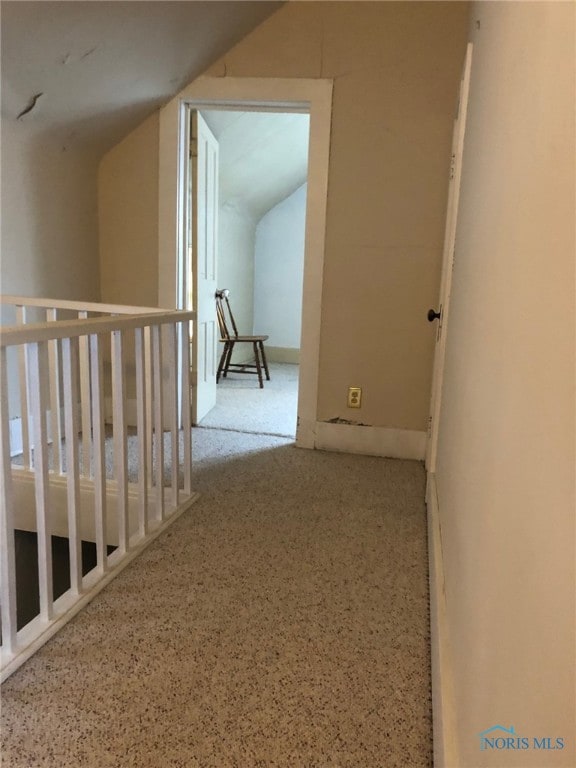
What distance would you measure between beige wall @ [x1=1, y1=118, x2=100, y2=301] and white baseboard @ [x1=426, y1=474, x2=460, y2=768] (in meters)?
2.26

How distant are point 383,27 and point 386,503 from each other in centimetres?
233

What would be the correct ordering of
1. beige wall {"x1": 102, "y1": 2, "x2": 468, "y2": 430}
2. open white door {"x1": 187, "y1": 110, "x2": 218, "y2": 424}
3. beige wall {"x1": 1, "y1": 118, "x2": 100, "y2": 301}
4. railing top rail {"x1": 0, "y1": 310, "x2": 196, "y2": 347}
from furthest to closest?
open white door {"x1": 187, "y1": 110, "x2": 218, "y2": 424} → beige wall {"x1": 102, "y1": 2, "x2": 468, "y2": 430} → beige wall {"x1": 1, "y1": 118, "x2": 100, "y2": 301} → railing top rail {"x1": 0, "y1": 310, "x2": 196, "y2": 347}

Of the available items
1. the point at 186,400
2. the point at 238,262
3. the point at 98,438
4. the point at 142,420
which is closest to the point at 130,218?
the point at 186,400

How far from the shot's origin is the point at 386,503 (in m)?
2.35

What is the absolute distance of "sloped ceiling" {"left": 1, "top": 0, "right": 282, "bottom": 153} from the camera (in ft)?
6.84

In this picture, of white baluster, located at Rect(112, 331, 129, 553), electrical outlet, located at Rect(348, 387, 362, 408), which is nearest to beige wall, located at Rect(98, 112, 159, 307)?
electrical outlet, located at Rect(348, 387, 362, 408)

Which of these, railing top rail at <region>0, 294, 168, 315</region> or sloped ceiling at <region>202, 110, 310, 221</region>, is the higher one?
sloped ceiling at <region>202, 110, 310, 221</region>

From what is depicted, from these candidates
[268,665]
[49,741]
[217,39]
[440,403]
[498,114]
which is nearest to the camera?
[49,741]

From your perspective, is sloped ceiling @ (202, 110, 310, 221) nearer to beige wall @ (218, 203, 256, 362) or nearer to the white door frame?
beige wall @ (218, 203, 256, 362)

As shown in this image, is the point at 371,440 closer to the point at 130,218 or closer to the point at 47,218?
the point at 130,218

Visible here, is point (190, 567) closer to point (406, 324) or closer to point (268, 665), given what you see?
point (268, 665)

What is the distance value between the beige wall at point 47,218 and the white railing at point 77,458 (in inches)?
8.7

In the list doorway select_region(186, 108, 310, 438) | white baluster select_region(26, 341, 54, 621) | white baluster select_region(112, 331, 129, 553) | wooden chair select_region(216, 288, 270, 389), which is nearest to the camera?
white baluster select_region(26, 341, 54, 621)

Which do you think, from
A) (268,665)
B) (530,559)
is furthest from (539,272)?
(268,665)
